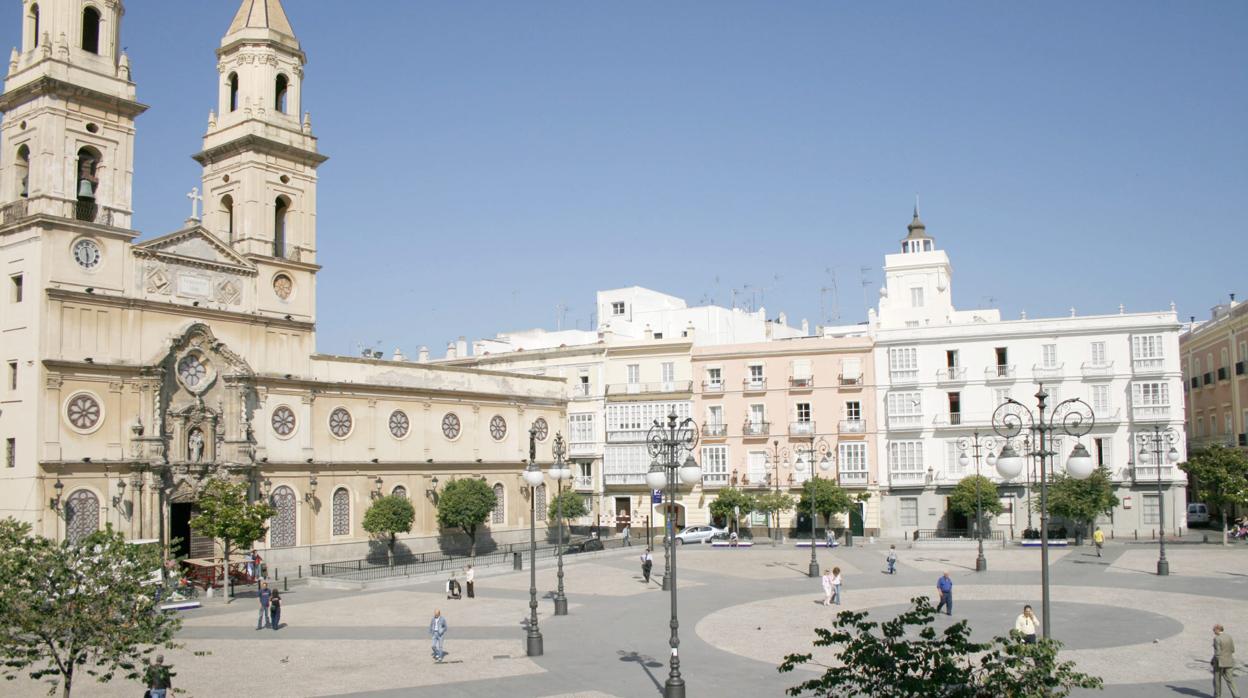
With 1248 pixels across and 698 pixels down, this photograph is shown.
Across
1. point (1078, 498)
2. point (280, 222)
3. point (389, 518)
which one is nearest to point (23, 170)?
point (280, 222)

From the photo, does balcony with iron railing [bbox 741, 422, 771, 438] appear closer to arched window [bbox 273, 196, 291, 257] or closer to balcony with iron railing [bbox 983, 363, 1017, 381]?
balcony with iron railing [bbox 983, 363, 1017, 381]

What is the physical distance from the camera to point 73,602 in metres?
15.5

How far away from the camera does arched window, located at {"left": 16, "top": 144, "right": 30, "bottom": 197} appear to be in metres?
42.3

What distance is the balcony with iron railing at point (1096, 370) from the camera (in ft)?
192

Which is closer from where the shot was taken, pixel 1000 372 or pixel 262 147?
pixel 262 147

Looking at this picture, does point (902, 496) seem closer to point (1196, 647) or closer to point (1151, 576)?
point (1151, 576)

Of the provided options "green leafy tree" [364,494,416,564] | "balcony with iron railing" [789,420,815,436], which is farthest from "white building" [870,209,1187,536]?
"green leafy tree" [364,494,416,564]

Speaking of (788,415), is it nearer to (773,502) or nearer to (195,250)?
(773,502)

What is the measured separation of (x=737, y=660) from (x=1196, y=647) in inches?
Result: 427

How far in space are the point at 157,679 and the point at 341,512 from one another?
34.1m

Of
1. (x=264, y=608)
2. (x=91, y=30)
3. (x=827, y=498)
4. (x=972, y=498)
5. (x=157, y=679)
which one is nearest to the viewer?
(x=157, y=679)

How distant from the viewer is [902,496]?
Result: 201ft

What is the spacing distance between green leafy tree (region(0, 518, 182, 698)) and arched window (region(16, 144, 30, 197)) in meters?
31.3

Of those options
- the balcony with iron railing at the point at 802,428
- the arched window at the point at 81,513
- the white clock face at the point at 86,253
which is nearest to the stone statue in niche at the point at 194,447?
the arched window at the point at 81,513
